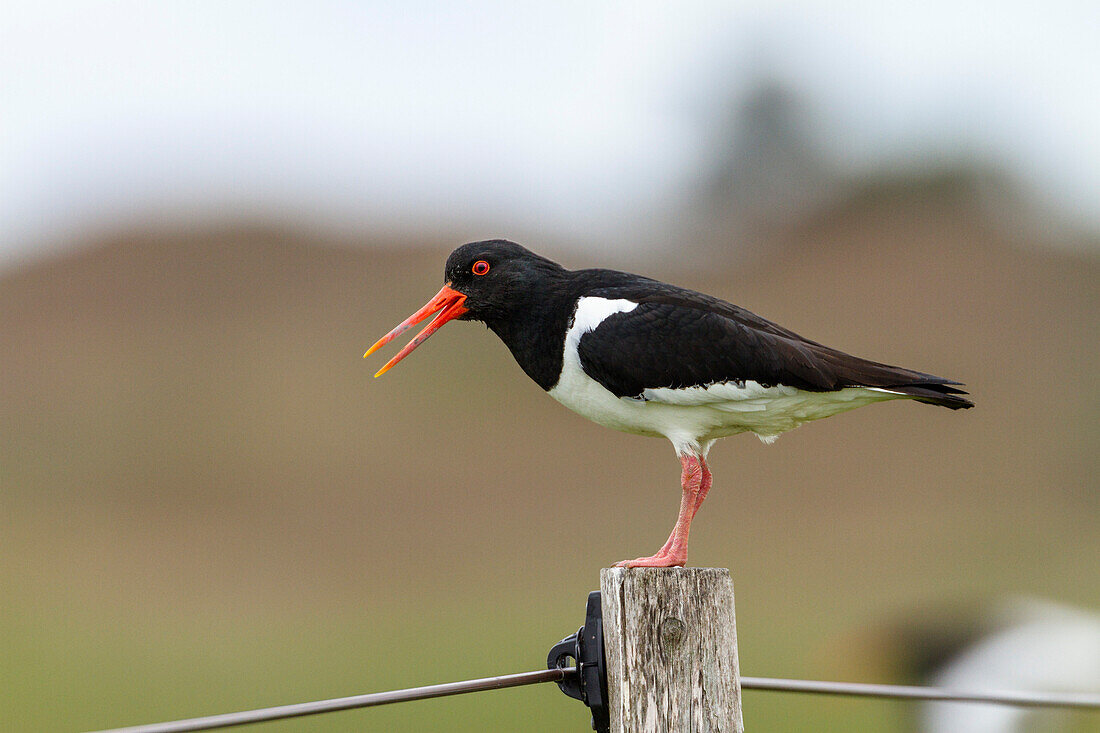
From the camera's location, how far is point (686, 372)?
→ 4.67 m

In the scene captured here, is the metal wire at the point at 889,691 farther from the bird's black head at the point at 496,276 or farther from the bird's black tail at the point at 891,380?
the bird's black head at the point at 496,276

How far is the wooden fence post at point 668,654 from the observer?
3.47 metres

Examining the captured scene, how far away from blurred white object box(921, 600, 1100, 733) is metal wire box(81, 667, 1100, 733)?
6.87 metres

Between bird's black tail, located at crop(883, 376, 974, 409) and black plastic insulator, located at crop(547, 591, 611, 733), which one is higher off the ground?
bird's black tail, located at crop(883, 376, 974, 409)

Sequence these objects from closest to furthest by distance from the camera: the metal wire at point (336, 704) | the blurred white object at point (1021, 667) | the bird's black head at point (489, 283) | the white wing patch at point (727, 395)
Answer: the metal wire at point (336, 704) → the white wing patch at point (727, 395) → the bird's black head at point (489, 283) → the blurred white object at point (1021, 667)

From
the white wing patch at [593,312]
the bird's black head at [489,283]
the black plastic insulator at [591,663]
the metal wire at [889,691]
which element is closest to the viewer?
the black plastic insulator at [591,663]

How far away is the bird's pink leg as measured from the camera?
4.51 metres

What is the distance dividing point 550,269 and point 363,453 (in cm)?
2193

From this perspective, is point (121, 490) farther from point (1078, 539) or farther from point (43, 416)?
point (1078, 539)

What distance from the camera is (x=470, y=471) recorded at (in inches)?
1037

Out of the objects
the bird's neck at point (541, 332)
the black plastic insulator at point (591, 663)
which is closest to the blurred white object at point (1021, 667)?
the bird's neck at point (541, 332)

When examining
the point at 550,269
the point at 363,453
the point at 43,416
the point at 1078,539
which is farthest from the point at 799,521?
the point at 550,269

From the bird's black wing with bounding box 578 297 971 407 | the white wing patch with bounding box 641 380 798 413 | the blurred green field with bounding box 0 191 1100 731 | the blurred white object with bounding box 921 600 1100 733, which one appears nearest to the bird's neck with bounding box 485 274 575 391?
the bird's black wing with bounding box 578 297 971 407

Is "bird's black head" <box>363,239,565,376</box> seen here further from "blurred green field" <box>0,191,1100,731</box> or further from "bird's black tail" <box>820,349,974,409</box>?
"blurred green field" <box>0,191,1100,731</box>
